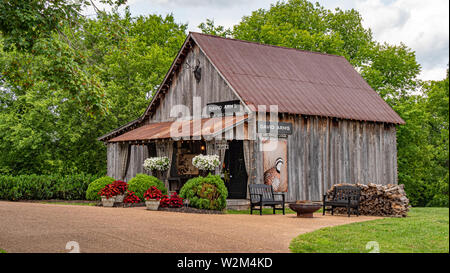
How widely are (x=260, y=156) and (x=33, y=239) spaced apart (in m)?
11.0

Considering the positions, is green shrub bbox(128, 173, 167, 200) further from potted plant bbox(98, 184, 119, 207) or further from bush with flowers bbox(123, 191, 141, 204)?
potted plant bbox(98, 184, 119, 207)

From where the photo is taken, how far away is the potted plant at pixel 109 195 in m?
19.0

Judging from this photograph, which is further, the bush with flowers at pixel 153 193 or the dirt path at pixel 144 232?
the bush with flowers at pixel 153 193

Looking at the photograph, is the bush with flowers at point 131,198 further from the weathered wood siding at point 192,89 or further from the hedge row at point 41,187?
the hedge row at point 41,187

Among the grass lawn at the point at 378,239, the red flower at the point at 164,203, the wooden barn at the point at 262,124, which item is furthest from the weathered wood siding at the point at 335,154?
the grass lawn at the point at 378,239

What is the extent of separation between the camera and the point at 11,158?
29.4m

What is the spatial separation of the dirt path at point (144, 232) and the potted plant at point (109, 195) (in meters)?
3.55

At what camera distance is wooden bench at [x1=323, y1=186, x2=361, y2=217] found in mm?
17208

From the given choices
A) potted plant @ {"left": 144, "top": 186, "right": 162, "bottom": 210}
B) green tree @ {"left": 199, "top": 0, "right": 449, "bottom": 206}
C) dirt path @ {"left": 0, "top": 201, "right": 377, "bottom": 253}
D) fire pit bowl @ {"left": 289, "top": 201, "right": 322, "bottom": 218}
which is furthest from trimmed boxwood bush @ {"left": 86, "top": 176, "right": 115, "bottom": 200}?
green tree @ {"left": 199, "top": 0, "right": 449, "bottom": 206}

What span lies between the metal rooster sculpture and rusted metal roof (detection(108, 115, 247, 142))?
7.04ft

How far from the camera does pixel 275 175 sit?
797 inches

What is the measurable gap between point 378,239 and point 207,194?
282 inches

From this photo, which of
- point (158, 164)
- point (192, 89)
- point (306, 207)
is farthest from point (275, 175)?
point (192, 89)
